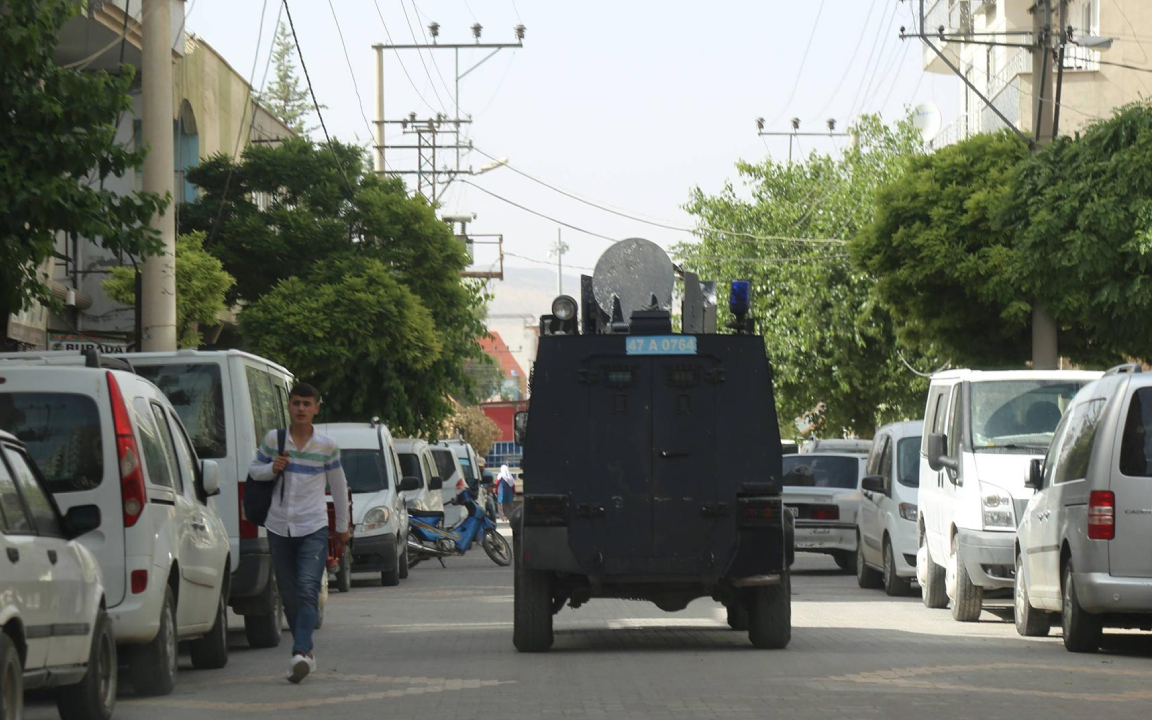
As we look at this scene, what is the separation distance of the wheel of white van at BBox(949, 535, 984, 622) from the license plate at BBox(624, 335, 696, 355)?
4.52 m

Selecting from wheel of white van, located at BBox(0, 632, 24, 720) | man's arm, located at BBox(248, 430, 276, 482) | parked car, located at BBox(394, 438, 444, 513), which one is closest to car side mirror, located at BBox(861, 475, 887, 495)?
parked car, located at BBox(394, 438, 444, 513)

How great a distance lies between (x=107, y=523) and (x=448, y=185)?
4994cm

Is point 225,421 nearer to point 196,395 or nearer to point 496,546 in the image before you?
point 196,395

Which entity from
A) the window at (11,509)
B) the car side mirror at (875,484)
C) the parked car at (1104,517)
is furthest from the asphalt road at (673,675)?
the car side mirror at (875,484)

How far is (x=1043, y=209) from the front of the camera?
26.7m

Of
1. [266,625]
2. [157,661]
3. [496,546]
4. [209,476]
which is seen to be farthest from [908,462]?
[157,661]

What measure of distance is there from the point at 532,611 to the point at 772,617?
1.73m

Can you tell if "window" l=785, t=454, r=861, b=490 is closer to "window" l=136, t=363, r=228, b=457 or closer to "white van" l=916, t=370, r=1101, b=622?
"white van" l=916, t=370, r=1101, b=622

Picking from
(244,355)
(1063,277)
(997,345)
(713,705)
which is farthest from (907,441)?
(713,705)

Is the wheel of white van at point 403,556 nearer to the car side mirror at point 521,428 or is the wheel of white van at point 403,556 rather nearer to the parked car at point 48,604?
the car side mirror at point 521,428

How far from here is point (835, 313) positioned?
49062 millimetres

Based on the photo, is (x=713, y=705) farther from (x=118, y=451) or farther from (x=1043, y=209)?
(x=1043, y=209)

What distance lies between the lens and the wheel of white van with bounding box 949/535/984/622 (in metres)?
16.8

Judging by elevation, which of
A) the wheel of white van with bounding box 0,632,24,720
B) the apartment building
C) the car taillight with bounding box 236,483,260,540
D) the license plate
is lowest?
the wheel of white van with bounding box 0,632,24,720
